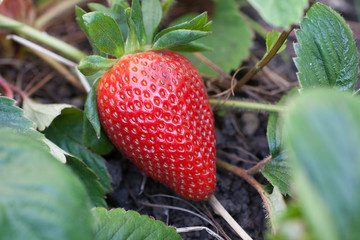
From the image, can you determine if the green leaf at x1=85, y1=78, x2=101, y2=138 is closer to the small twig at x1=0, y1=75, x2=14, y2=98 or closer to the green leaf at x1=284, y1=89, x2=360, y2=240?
the small twig at x1=0, y1=75, x2=14, y2=98

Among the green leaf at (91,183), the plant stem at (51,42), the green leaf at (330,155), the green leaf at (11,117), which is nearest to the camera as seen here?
the green leaf at (330,155)

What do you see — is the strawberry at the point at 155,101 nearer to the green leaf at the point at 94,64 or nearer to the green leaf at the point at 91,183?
the green leaf at the point at 94,64

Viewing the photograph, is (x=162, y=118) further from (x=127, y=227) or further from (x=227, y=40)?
(x=227, y=40)

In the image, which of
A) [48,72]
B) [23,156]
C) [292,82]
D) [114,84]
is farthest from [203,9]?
[23,156]

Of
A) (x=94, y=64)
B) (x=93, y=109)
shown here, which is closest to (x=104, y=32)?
(x=94, y=64)

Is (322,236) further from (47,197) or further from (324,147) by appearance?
(47,197)

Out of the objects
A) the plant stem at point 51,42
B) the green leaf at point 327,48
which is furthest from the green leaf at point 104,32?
the green leaf at point 327,48
